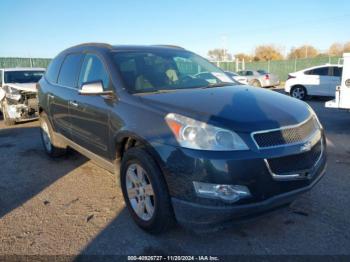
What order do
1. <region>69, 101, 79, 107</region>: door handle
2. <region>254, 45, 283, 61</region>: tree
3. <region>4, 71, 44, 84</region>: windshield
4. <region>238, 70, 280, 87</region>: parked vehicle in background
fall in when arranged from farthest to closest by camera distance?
<region>254, 45, 283, 61</region>: tree
<region>238, 70, 280, 87</region>: parked vehicle in background
<region>4, 71, 44, 84</region>: windshield
<region>69, 101, 79, 107</region>: door handle

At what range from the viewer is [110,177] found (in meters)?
4.68

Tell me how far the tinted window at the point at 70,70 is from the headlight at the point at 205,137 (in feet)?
7.67

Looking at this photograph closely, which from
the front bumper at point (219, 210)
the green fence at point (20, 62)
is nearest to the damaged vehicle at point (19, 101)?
the front bumper at point (219, 210)

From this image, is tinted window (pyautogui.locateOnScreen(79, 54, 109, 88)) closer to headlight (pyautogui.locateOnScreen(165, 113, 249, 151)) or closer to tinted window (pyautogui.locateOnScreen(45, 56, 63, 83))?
tinted window (pyautogui.locateOnScreen(45, 56, 63, 83))

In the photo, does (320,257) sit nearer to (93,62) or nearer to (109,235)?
(109,235)

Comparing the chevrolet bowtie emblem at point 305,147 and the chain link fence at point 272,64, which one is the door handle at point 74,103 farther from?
the chain link fence at point 272,64

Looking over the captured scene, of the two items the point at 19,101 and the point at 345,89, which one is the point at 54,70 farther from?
the point at 345,89

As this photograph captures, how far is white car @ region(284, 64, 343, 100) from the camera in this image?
13.0 meters

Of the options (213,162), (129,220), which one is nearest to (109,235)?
(129,220)

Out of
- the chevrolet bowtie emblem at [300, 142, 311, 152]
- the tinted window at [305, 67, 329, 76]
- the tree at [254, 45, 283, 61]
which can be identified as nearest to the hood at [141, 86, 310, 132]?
the chevrolet bowtie emblem at [300, 142, 311, 152]

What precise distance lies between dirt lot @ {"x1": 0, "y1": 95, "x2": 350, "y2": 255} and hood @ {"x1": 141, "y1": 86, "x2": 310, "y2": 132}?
823 millimetres

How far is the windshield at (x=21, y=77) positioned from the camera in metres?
9.74

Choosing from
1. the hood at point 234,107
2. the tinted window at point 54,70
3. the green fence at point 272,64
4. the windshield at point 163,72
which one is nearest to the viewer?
the hood at point 234,107

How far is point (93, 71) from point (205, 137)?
207cm
